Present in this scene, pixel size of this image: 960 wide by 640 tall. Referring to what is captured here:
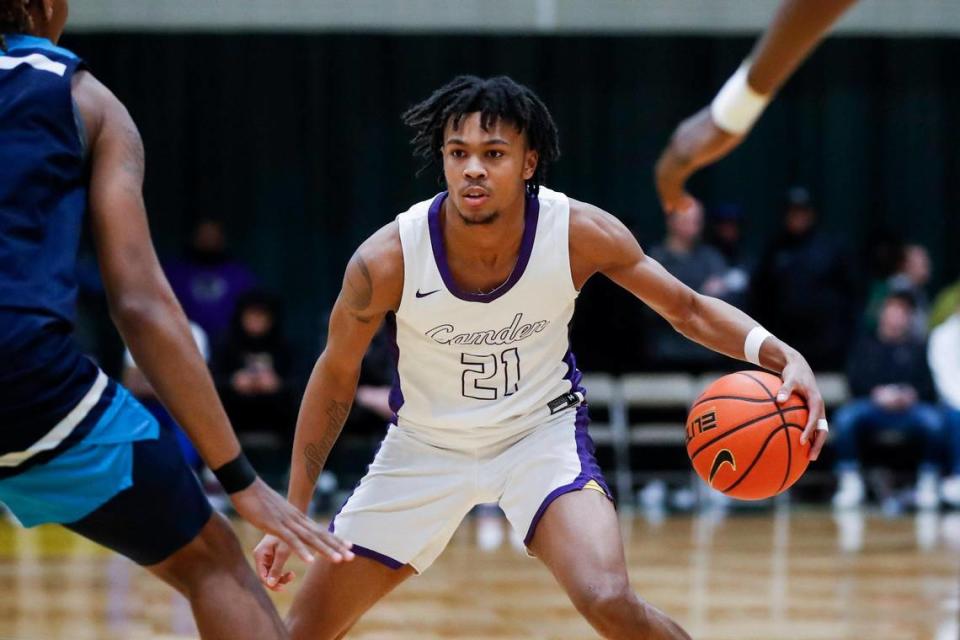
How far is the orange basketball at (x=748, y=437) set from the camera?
14.7 feet

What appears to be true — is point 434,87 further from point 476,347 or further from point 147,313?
point 147,313

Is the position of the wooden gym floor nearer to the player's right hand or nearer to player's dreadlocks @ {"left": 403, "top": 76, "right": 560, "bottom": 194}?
player's dreadlocks @ {"left": 403, "top": 76, "right": 560, "bottom": 194}

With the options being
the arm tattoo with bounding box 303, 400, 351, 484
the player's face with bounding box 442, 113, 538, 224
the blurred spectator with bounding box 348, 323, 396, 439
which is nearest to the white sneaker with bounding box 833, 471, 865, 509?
the blurred spectator with bounding box 348, 323, 396, 439

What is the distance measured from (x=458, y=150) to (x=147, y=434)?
1.79 metres

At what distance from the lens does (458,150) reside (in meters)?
4.64

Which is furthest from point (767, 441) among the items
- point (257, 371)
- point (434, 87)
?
point (434, 87)

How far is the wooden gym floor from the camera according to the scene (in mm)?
6883

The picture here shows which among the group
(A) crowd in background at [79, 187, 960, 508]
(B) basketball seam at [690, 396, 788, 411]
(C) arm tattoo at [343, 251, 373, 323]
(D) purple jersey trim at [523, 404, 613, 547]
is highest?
(C) arm tattoo at [343, 251, 373, 323]

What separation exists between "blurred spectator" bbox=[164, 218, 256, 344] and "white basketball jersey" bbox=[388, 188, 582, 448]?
26.4 ft

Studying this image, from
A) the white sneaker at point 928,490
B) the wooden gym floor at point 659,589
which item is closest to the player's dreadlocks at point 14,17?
the wooden gym floor at point 659,589

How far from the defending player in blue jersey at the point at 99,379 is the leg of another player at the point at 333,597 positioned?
1.17 metres

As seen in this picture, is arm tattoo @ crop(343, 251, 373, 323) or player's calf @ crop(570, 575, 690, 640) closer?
player's calf @ crop(570, 575, 690, 640)

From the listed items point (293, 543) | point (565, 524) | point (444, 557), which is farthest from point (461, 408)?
point (444, 557)

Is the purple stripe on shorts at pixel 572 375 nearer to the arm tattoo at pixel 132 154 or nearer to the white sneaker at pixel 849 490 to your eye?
the arm tattoo at pixel 132 154
